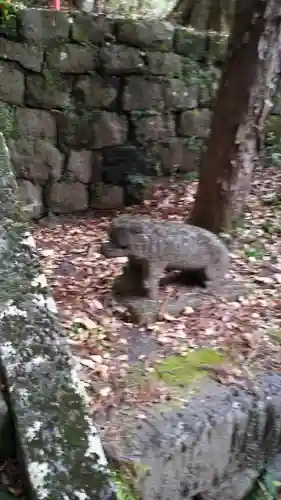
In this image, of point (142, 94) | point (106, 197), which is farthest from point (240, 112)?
point (106, 197)

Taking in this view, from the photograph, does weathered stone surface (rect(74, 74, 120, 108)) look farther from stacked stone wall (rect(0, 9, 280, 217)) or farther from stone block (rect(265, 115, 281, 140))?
stone block (rect(265, 115, 281, 140))

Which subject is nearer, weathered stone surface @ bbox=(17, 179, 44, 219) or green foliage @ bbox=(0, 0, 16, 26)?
green foliage @ bbox=(0, 0, 16, 26)

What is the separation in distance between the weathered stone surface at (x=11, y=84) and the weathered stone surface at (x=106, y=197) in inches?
43.1

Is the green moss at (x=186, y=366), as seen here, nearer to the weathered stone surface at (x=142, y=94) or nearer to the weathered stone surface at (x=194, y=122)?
the weathered stone surface at (x=142, y=94)

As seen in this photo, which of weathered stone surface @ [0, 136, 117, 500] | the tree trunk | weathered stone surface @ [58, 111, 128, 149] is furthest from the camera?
weathered stone surface @ [58, 111, 128, 149]

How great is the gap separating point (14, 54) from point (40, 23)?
345mm

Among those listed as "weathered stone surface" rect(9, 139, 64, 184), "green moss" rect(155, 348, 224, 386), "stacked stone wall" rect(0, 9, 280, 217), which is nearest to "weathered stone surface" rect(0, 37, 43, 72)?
"stacked stone wall" rect(0, 9, 280, 217)

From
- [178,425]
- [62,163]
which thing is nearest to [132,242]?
[178,425]

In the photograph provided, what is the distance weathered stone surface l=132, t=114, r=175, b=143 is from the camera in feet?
18.3

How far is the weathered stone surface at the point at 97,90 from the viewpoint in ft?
17.3

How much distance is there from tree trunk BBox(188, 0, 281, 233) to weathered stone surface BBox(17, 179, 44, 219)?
1.77m

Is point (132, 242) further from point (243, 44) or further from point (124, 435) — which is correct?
point (243, 44)

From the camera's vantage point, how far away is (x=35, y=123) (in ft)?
17.1

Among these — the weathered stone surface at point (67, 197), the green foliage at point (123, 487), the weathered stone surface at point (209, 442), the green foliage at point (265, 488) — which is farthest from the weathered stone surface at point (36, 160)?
the green foliage at point (123, 487)
